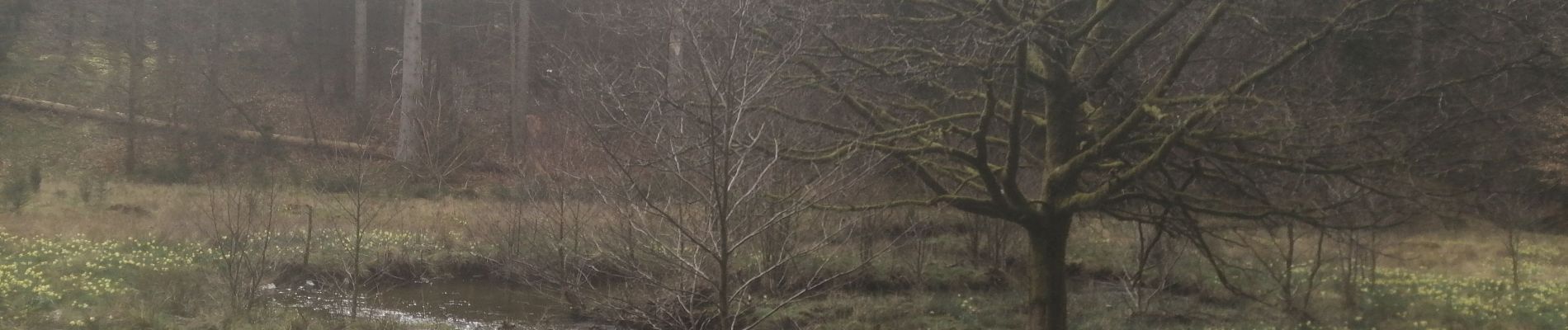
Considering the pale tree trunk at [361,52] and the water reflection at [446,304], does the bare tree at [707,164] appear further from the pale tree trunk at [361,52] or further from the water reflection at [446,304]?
the pale tree trunk at [361,52]

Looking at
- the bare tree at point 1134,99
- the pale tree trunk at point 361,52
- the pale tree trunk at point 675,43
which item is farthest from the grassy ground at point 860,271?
the pale tree trunk at point 361,52

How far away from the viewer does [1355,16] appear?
8.76m

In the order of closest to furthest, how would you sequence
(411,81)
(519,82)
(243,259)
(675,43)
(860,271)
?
1. (675,43)
2. (243,259)
3. (860,271)
4. (411,81)
5. (519,82)

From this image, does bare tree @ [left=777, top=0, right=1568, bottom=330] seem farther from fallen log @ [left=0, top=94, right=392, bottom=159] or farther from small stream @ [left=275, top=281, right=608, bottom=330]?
fallen log @ [left=0, top=94, right=392, bottom=159]

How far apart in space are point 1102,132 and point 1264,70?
1584mm

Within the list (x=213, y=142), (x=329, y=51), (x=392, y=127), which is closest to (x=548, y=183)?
(x=213, y=142)

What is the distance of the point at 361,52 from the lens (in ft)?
114

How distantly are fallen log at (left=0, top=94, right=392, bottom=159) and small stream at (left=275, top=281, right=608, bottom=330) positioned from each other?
41.8 feet

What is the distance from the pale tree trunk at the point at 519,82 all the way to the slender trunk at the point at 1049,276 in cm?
2198

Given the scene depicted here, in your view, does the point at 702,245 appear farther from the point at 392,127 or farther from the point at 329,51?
the point at 329,51

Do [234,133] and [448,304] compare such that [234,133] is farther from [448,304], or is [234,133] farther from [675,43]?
[675,43]

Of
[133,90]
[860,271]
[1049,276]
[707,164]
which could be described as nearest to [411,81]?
[133,90]

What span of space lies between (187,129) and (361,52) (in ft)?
22.5

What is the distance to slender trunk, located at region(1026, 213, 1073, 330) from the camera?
10148 mm
